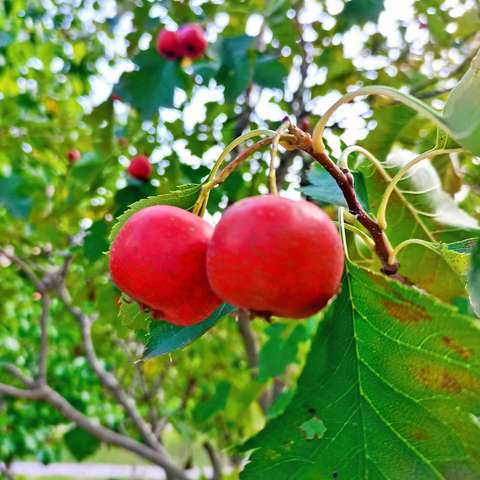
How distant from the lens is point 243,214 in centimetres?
62

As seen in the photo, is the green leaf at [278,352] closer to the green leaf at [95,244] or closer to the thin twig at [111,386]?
the thin twig at [111,386]

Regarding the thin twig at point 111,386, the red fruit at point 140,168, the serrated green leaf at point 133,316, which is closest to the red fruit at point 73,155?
the thin twig at point 111,386

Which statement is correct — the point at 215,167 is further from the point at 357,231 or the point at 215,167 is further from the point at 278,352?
the point at 278,352

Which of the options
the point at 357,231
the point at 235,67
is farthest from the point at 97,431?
the point at 357,231

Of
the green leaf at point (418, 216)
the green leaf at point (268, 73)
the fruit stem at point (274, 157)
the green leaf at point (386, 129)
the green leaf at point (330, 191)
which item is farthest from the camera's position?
the green leaf at point (268, 73)

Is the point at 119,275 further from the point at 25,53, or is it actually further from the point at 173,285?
the point at 25,53

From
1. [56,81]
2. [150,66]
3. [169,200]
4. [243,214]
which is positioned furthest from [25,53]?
[243,214]

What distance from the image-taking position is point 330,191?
1.17 m

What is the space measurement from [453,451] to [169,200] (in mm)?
498

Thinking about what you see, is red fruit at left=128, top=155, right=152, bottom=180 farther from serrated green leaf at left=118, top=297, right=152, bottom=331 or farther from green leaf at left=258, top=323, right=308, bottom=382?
serrated green leaf at left=118, top=297, right=152, bottom=331

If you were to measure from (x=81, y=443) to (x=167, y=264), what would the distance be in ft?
10.6

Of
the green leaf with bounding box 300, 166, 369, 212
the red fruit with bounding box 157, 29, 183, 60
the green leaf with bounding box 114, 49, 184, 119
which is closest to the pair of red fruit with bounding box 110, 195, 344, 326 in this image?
the green leaf with bounding box 300, 166, 369, 212

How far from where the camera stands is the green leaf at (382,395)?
75 cm

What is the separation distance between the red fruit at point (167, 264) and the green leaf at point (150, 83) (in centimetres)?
167
